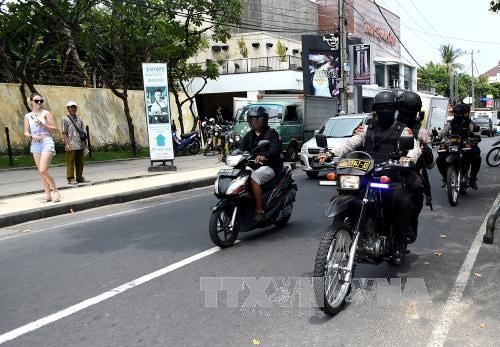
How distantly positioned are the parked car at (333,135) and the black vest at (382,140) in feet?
26.5

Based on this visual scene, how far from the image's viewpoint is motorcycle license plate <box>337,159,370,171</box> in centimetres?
430

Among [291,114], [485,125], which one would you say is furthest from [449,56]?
[291,114]

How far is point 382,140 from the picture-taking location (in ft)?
16.4

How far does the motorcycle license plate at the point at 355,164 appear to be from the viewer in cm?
430

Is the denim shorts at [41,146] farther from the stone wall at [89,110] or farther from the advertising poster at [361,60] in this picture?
the advertising poster at [361,60]

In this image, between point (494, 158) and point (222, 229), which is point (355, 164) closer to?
point (222, 229)

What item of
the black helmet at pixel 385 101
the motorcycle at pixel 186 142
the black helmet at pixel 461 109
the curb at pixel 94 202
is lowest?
the curb at pixel 94 202

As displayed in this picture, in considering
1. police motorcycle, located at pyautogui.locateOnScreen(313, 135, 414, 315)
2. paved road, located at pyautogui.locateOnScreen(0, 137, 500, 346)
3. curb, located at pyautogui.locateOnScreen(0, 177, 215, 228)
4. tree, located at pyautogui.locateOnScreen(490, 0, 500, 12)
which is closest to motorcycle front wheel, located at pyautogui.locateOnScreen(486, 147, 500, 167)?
tree, located at pyautogui.locateOnScreen(490, 0, 500, 12)

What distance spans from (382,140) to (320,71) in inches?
1120

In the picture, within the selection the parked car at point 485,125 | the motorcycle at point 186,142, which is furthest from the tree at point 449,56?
the motorcycle at point 186,142

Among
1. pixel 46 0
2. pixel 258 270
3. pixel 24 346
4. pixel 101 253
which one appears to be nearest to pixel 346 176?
pixel 258 270

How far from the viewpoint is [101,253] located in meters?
6.40

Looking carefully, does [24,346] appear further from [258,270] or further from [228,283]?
[258,270]

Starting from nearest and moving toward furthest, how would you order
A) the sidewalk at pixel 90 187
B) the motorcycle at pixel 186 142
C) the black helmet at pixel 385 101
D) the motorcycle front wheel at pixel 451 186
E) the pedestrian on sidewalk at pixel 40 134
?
1. the black helmet at pixel 385 101
2. the motorcycle front wheel at pixel 451 186
3. the sidewalk at pixel 90 187
4. the pedestrian on sidewalk at pixel 40 134
5. the motorcycle at pixel 186 142
